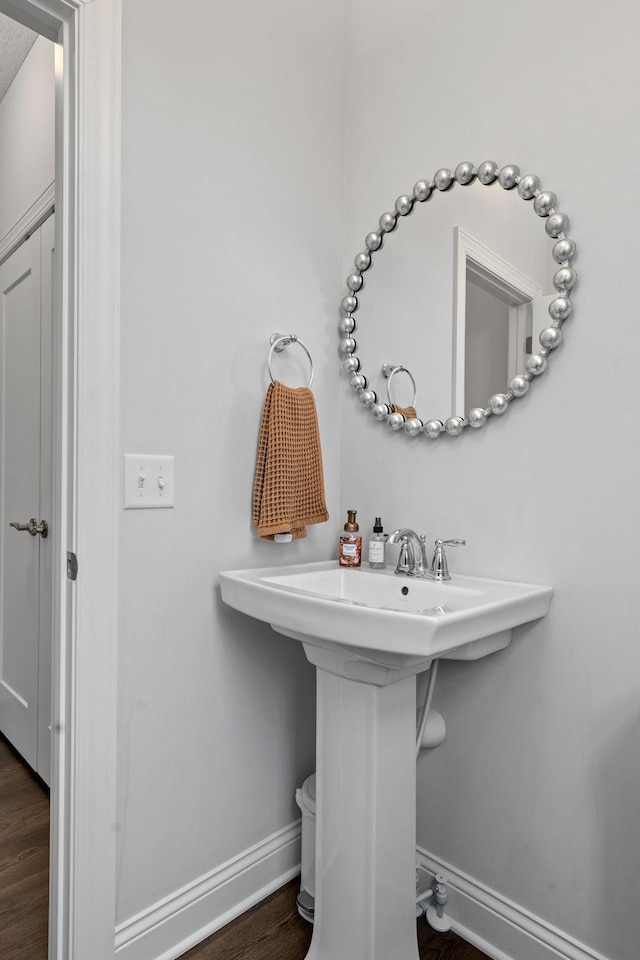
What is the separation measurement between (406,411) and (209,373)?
541 millimetres

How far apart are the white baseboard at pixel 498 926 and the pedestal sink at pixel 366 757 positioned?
0.20 m

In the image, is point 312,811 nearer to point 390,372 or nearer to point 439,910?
point 439,910

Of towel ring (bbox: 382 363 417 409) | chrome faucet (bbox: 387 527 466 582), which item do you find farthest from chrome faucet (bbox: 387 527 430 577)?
towel ring (bbox: 382 363 417 409)

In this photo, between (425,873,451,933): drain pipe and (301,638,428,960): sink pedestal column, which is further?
(425,873,451,933): drain pipe

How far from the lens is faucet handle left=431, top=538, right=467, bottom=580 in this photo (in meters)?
1.39

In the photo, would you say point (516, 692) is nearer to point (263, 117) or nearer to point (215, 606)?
point (215, 606)

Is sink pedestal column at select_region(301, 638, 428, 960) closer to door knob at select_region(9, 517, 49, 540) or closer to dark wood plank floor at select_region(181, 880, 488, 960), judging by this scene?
dark wood plank floor at select_region(181, 880, 488, 960)

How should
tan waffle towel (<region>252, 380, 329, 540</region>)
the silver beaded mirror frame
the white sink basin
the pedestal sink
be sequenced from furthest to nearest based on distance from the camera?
tan waffle towel (<region>252, 380, 329, 540</region>) → the silver beaded mirror frame → the pedestal sink → the white sink basin

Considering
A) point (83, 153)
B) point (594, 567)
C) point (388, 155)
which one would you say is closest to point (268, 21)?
point (388, 155)

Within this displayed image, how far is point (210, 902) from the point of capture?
4.55 feet

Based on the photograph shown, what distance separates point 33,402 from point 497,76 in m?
1.80

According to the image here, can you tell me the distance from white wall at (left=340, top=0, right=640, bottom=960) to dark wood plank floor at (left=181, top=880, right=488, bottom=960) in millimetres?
157

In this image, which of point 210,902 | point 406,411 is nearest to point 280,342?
point 406,411

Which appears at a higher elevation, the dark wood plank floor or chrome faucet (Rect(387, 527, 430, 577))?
chrome faucet (Rect(387, 527, 430, 577))
